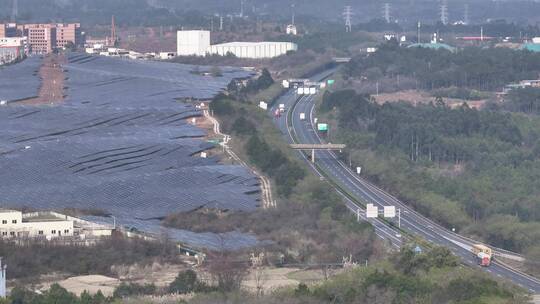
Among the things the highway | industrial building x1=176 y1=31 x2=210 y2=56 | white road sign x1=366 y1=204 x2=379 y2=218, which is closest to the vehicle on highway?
the highway

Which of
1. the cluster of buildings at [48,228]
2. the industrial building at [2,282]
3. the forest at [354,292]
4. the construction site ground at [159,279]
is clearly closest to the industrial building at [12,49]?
the cluster of buildings at [48,228]

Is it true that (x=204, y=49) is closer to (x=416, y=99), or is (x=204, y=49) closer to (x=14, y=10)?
(x=416, y=99)

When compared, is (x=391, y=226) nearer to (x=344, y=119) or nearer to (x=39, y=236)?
(x=39, y=236)

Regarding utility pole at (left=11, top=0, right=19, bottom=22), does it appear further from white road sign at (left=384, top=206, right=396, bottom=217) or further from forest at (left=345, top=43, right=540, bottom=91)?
white road sign at (left=384, top=206, right=396, bottom=217)

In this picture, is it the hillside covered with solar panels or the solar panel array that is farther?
the solar panel array

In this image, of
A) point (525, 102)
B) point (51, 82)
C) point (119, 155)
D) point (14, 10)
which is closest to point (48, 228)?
point (119, 155)

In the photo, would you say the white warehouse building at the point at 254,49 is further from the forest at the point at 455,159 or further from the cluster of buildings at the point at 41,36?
the forest at the point at 455,159
